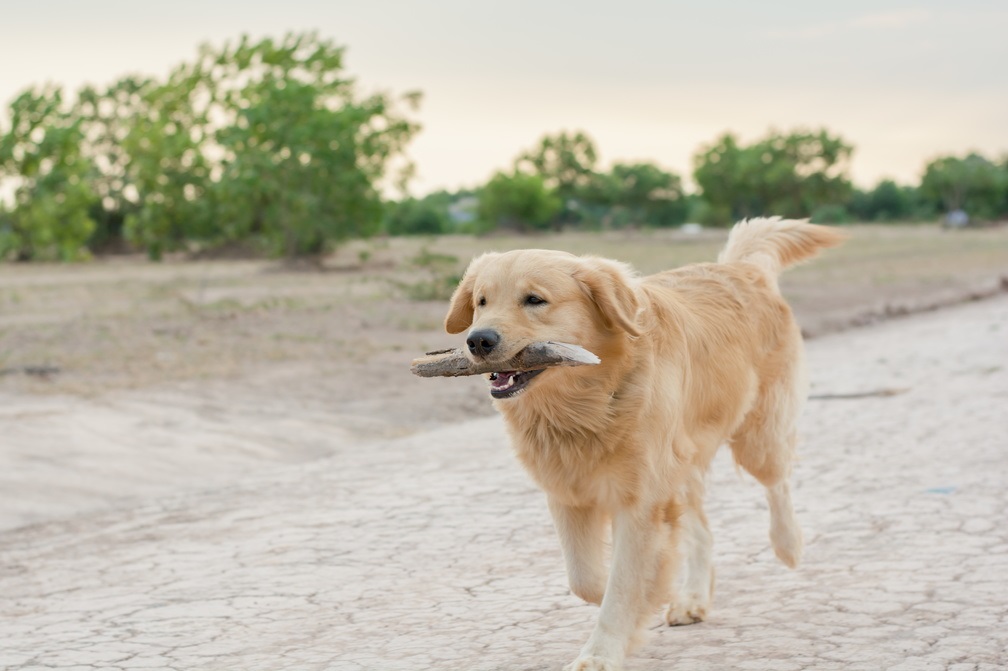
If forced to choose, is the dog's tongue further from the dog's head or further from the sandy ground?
the sandy ground

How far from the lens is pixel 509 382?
432cm

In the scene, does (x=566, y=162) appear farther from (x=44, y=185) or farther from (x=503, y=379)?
(x=503, y=379)

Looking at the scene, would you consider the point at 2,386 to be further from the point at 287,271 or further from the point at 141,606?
the point at 287,271

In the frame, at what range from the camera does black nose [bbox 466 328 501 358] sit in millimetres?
4219

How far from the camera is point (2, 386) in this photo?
11.9m

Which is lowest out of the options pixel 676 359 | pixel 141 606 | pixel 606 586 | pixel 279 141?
pixel 141 606

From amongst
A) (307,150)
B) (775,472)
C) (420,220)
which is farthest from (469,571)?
(420,220)

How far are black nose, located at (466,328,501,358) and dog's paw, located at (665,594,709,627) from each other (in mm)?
1611

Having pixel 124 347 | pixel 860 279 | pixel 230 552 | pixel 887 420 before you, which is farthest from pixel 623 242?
pixel 230 552

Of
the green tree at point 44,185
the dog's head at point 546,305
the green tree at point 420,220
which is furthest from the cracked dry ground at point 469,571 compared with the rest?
the green tree at point 420,220

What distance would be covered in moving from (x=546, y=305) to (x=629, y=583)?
3.57 ft

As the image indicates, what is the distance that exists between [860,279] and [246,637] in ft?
77.7

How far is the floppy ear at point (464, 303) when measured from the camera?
4816 millimetres

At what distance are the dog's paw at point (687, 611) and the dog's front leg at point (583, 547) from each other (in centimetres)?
57
